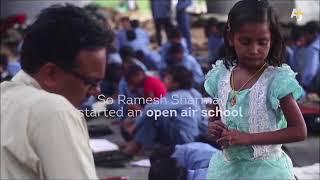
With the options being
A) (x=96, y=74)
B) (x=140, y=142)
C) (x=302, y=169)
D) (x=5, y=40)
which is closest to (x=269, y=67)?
(x=96, y=74)

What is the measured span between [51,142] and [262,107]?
1.03 metres

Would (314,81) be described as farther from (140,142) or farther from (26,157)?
(26,157)

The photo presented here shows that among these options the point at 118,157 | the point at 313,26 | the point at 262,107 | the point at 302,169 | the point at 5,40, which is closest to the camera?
the point at 262,107

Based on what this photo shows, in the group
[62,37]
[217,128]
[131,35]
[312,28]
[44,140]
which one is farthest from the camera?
[131,35]

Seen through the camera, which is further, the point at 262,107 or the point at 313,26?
the point at 313,26

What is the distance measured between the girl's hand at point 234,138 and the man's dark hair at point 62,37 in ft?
2.64

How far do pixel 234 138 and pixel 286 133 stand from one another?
7.6 inches

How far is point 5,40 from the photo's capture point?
34.7 feet

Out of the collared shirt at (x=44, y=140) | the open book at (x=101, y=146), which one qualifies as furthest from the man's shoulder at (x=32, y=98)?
the open book at (x=101, y=146)

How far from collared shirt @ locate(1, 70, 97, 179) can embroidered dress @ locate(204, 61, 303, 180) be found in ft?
3.00

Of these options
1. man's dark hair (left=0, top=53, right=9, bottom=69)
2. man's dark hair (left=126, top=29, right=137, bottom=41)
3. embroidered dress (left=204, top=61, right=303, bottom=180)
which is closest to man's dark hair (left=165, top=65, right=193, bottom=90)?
embroidered dress (left=204, top=61, right=303, bottom=180)

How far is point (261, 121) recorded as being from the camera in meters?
2.30

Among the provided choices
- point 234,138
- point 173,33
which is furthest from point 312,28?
point 234,138

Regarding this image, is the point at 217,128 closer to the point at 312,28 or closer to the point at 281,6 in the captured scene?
the point at 281,6
